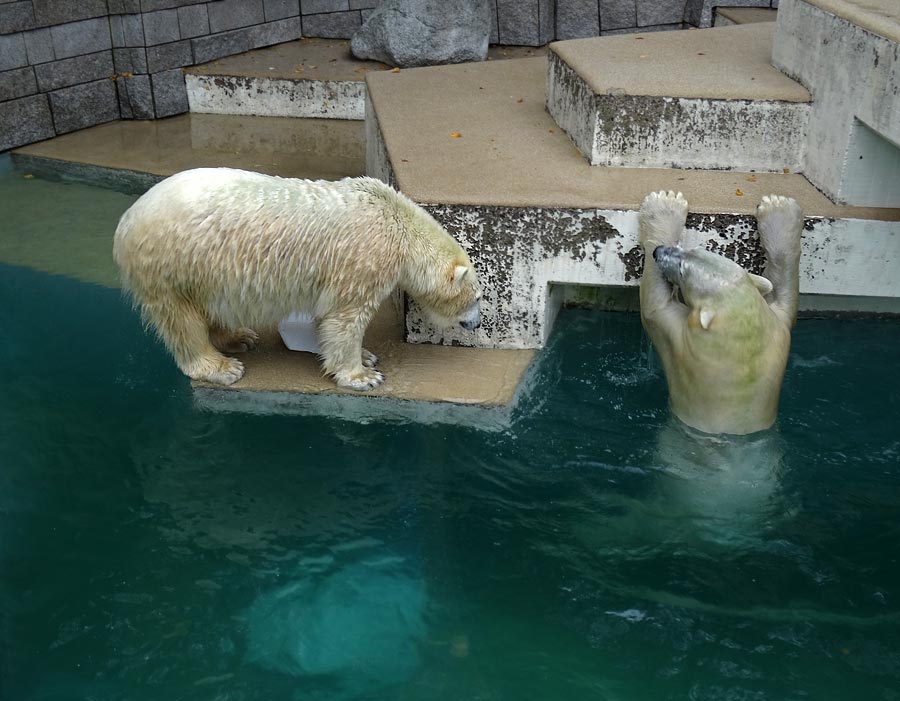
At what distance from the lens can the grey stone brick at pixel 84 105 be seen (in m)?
8.26

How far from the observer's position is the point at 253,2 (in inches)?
368

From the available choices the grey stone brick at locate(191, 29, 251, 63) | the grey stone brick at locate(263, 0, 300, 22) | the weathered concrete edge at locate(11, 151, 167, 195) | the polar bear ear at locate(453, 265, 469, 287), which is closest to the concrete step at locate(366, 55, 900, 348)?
the polar bear ear at locate(453, 265, 469, 287)

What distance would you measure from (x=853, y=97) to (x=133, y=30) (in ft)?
20.6

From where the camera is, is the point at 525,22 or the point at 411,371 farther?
the point at 525,22

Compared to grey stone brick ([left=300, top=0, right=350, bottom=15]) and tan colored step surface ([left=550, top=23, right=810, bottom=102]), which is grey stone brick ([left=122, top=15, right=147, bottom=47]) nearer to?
grey stone brick ([left=300, top=0, right=350, bottom=15])

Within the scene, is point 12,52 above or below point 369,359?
above

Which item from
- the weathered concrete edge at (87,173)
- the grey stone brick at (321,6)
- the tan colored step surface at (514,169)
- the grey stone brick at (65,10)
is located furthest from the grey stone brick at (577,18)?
the weathered concrete edge at (87,173)

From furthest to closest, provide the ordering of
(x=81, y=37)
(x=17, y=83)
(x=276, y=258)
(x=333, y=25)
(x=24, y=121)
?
1. (x=333, y=25)
2. (x=81, y=37)
3. (x=24, y=121)
4. (x=17, y=83)
5. (x=276, y=258)

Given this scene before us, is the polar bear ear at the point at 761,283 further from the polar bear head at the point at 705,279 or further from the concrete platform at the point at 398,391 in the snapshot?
the concrete platform at the point at 398,391

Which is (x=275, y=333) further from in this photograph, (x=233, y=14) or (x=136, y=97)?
(x=233, y=14)

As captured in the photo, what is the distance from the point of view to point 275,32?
9.64 metres

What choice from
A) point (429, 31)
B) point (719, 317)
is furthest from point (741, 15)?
point (719, 317)

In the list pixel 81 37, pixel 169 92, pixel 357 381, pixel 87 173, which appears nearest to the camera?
pixel 357 381

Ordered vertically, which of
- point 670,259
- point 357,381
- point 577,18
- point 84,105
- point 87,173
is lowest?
point 357,381
